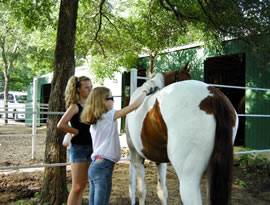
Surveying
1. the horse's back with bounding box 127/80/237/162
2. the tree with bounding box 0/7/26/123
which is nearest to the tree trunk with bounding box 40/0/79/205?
the horse's back with bounding box 127/80/237/162

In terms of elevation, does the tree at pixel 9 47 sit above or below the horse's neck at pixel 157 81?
above

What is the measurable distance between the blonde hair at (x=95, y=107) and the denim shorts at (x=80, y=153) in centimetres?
52

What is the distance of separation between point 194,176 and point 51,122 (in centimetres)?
234

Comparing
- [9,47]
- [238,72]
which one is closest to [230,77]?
[238,72]

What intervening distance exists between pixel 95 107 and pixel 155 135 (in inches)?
22.6

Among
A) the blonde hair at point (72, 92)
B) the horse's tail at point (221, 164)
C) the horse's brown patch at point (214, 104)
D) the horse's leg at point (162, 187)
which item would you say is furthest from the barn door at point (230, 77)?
the horse's tail at point (221, 164)

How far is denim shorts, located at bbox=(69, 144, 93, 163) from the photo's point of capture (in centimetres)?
269

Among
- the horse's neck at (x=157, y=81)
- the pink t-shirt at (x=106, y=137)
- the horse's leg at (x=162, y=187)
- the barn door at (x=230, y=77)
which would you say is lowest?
the horse's leg at (x=162, y=187)

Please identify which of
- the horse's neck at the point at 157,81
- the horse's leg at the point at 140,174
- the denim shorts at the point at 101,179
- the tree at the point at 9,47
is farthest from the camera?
the tree at the point at 9,47

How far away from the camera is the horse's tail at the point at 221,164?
76.0 inches

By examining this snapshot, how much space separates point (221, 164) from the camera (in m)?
1.93

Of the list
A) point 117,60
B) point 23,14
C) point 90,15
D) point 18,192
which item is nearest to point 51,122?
point 18,192

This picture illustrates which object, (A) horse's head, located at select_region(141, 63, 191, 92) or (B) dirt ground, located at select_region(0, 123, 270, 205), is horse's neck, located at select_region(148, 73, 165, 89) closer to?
(A) horse's head, located at select_region(141, 63, 191, 92)

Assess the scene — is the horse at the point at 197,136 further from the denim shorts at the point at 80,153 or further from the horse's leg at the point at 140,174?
the horse's leg at the point at 140,174
